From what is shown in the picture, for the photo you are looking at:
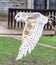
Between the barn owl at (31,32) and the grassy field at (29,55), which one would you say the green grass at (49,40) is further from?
the barn owl at (31,32)

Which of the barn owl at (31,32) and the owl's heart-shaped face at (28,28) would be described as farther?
the owl's heart-shaped face at (28,28)

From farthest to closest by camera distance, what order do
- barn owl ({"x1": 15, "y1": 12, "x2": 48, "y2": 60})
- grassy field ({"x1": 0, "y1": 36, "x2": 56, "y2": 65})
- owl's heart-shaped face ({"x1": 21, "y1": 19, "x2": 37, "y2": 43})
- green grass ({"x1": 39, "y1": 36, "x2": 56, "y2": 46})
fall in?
1. green grass ({"x1": 39, "y1": 36, "x2": 56, "y2": 46})
2. grassy field ({"x1": 0, "y1": 36, "x2": 56, "y2": 65})
3. owl's heart-shaped face ({"x1": 21, "y1": 19, "x2": 37, "y2": 43})
4. barn owl ({"x1": 15, "y1": 12, "x2": 48, "y2": 60})

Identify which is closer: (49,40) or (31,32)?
(31,32)

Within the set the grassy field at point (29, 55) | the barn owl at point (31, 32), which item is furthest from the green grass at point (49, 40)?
the barn owl at point (31, 32)

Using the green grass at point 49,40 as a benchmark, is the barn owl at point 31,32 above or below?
above

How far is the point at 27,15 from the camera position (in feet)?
25.4

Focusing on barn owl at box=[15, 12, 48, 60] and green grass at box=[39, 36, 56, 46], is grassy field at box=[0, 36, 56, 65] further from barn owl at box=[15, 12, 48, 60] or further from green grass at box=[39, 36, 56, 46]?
barn owl at box=[15, 12, 48, 60]

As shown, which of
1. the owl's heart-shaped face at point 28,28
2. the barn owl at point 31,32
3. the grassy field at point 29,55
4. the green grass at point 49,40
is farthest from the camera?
the green grass at point 49,40

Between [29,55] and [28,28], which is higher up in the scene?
[28,28]

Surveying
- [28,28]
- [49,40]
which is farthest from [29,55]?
[49,40]

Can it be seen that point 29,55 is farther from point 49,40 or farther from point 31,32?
point 49,40

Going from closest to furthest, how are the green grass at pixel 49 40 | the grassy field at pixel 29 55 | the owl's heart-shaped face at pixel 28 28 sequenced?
the owl's heart-shaped face at pixel 28 28
the grassy field at pixel 29 55
the green grass at pixel 49 40

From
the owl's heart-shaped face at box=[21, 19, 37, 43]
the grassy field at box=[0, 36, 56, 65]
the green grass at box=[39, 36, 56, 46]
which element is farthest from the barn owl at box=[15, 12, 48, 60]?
the green grass at box=[39, 36, 56, 46]

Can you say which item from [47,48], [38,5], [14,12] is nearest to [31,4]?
A: [38,5]
